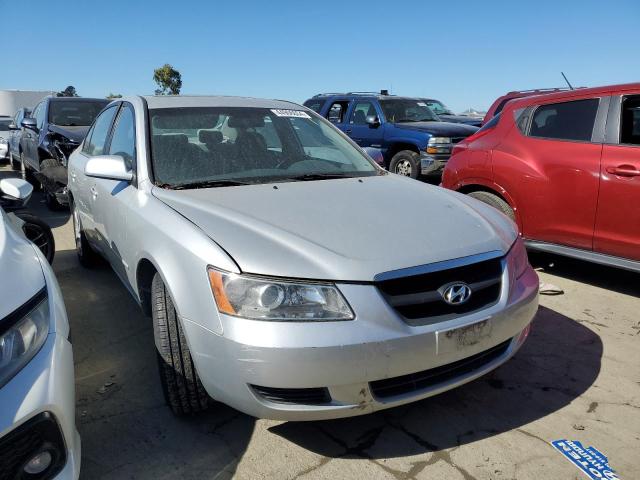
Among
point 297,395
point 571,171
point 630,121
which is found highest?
point 630,121

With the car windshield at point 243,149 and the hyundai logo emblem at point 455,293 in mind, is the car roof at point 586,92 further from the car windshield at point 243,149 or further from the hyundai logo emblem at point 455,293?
the hyundai logo emblem at point 455,293

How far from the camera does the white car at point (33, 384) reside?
156 cm

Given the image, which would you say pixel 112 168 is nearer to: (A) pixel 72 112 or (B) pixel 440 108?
(A) pixel 72 112

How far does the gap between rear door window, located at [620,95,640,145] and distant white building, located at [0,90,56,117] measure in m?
41.5

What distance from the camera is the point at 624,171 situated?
380cm

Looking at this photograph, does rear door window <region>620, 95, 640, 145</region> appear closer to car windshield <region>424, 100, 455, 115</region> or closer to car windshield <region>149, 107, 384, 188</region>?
car windshield <region>149, 107, 384, 188</region>

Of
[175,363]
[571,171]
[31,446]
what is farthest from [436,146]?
[31,446]

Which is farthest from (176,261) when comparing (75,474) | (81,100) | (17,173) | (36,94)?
(36,94)

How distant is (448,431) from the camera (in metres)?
2.45

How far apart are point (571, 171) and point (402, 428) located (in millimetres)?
2702

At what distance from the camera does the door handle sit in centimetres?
375

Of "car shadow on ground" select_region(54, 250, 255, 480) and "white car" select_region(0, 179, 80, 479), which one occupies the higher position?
"white car" select_region(0, 179, 80, 479)

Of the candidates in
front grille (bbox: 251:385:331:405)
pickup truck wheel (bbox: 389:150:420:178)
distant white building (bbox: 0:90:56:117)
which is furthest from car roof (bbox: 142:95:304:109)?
distant white building (bbox: 0:90:56:117)

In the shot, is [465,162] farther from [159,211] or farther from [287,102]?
[159,211]
